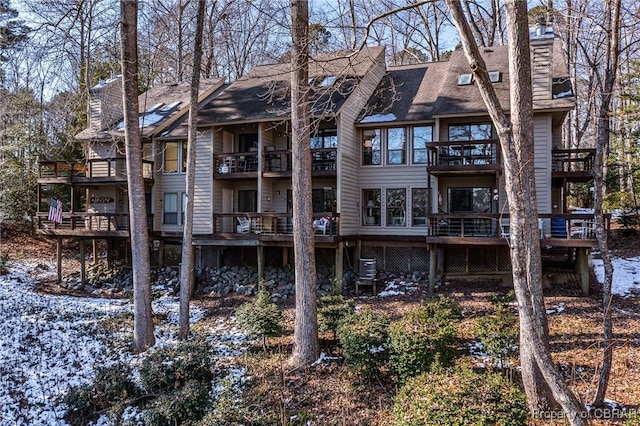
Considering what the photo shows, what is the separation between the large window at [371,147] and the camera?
16719 mm

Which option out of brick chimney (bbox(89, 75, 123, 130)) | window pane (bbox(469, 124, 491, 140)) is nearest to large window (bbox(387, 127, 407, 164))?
window pane (bbox(469, 124, 491, 140))

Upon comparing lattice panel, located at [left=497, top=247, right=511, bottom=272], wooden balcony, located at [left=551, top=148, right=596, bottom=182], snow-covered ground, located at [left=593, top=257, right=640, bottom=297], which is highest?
wooden balcony, located at [left=551, top=148, right=596, bottom=182]

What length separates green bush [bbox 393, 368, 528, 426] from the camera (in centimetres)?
478

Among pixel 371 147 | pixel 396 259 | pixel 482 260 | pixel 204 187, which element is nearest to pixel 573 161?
pixel 482 260

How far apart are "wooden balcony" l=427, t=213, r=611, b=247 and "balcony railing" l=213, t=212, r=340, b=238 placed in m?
3.38

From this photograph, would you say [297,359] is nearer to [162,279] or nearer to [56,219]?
[162,279]

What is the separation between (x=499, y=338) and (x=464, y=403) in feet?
9.44

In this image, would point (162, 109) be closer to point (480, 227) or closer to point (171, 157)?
point (171, 157)

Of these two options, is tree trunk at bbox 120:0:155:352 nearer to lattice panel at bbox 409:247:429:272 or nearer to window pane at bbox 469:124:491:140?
lattice panel at bbox 409:247:429:272

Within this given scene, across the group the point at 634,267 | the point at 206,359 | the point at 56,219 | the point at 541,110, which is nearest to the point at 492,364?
the point at 206,359

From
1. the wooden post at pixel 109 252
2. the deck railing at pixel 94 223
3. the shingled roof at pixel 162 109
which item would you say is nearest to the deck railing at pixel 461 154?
the shingled roof at pixel 162 109

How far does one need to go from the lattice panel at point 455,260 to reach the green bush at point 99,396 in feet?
35.4

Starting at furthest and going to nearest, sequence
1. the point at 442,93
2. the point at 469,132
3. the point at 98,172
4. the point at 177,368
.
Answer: the point at 98,172, the point at 442,93, the point at 469,132, the point at 177,368

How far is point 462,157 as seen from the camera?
13922 millimetres
